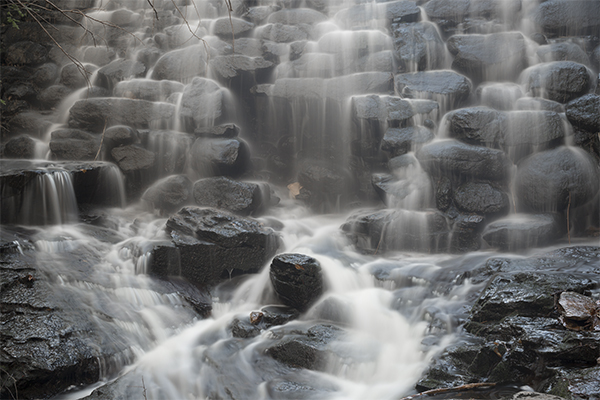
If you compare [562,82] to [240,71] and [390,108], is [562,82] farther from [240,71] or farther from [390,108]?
[240,71]

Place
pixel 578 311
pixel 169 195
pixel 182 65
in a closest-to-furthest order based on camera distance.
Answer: pixel 578 311, pixel 169 195, pixel 182 65

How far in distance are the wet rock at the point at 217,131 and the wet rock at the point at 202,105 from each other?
20cm

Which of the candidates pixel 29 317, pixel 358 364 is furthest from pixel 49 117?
pixel 358 364

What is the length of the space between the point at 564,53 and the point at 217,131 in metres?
7.43

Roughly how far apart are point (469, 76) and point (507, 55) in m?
0.85

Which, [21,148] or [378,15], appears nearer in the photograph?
[21,148]

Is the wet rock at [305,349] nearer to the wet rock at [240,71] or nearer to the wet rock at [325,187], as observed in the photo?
the wet rock at [325,187]

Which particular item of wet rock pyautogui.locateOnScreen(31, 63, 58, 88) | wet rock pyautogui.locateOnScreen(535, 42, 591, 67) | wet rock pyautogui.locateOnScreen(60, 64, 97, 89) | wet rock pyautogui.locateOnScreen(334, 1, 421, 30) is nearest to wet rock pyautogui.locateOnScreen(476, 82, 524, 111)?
wet rock pyautogui.locateOnScreen(535, 42, 591, 67)

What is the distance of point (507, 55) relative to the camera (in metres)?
9.16

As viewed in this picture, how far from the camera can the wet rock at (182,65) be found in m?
10.1

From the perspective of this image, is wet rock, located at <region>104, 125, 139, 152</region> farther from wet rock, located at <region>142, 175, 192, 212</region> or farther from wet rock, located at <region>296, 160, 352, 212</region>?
wet rock, located at <region>296, 160, 352, 212</region>

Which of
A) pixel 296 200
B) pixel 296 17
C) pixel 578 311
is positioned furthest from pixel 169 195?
pixel 296 17

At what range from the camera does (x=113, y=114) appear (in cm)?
885

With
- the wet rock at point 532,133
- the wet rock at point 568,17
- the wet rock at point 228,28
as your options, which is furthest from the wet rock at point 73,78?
the wet rock at point 568,17
